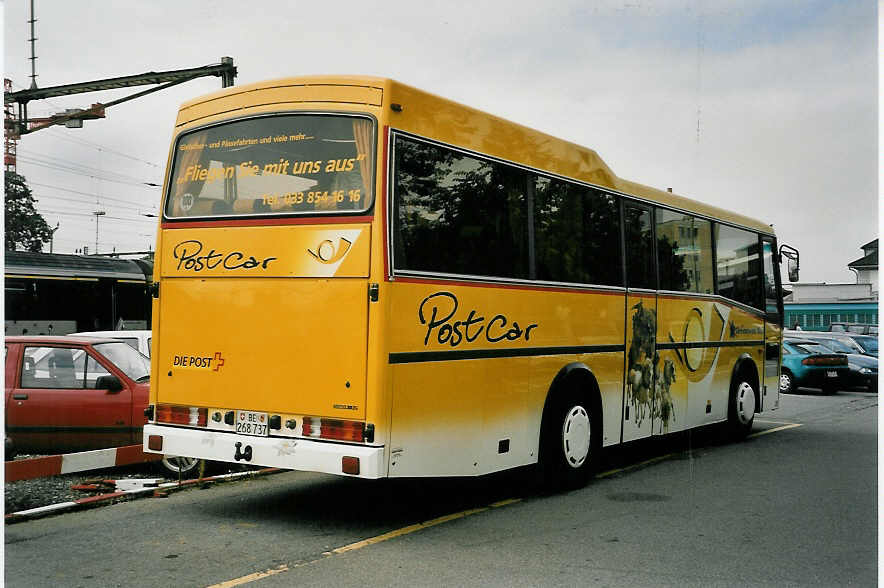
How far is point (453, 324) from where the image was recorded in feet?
24.4

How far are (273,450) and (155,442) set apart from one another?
1.29 meters

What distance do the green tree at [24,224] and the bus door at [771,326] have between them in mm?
14664

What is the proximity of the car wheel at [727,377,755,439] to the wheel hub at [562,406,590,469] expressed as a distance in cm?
468

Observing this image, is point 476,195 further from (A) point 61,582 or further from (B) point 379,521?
(A) point 61,582

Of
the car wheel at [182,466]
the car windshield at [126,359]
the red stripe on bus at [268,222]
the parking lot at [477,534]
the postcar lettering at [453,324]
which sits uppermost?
the red stripe on bus at [268,222]

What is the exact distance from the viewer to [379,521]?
25.1ft

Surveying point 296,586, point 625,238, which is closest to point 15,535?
point 296,586

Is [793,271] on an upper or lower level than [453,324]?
upper

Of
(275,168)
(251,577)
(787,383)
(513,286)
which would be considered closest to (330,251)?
(275,168)

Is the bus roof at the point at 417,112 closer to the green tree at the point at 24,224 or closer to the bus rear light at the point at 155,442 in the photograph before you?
the bus rear light at the point at 155,442

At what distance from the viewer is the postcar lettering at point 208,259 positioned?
7.38 metres

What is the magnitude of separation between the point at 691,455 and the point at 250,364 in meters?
6.83

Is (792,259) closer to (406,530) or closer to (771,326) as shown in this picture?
(771,326)

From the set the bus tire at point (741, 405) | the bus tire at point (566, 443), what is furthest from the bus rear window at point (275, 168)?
the bus tire at point (741, 405)
